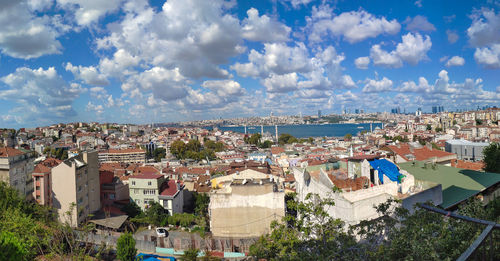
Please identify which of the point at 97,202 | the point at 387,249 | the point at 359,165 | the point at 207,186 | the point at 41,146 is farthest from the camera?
the point at 41,146

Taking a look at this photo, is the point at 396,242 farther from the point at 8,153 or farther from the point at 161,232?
the point at 8,153

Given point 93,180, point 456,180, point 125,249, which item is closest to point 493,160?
point 456,180

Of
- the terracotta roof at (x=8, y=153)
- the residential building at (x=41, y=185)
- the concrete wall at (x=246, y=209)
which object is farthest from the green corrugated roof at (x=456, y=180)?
the terracotta roof at (x=8, y=153)

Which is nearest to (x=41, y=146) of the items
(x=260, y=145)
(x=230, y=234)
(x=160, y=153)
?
(x=160, y=153)

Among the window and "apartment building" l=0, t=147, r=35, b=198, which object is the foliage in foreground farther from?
"apartment building" l=0, t=147, r=35, b=198

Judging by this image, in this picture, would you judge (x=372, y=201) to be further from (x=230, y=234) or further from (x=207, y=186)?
(x=207, y=186)

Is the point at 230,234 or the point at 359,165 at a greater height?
the point at 359,165

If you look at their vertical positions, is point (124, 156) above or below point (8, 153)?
below
